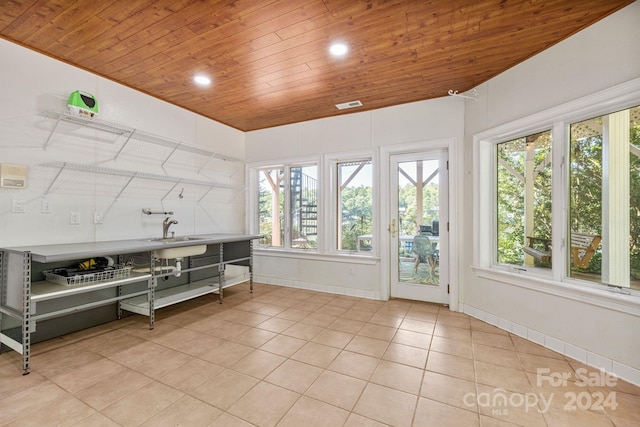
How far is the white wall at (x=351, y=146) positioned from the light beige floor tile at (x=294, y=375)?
6.21 feet

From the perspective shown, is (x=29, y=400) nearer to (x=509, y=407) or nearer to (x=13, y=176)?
A: (x=13, y=176)

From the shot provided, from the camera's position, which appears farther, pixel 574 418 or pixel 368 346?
pixel 368 346

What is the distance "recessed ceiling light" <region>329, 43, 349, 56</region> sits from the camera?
7.61ft

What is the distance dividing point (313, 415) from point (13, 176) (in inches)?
115

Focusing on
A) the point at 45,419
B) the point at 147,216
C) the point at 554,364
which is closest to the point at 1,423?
the point at 45,419

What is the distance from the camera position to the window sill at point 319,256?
3826 mm

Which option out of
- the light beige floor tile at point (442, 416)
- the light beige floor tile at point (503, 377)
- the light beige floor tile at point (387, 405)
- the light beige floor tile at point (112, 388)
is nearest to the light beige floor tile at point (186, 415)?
the light beige floor tile at point (112, 388)

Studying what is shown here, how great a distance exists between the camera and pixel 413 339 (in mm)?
2557

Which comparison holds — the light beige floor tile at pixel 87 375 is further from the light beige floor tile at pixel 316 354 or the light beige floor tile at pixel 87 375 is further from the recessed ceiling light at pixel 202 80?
the recessed ceiling light at pixel 202 80

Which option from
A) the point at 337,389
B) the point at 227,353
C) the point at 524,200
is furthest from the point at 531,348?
the point at 227,353

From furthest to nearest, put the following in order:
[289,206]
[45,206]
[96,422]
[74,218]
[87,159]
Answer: [289,206]
[87,159]
[74,218]
[45,206]
[96,422]

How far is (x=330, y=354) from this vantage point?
2.27 meters

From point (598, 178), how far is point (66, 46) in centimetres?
444

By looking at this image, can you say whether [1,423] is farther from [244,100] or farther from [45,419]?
[244,100]
